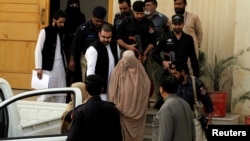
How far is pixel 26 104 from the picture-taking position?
8211 millimetres

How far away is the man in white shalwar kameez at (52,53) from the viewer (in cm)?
991

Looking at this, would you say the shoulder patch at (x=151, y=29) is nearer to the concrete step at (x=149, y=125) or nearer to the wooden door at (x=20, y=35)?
the concrete step at (x=149, y=125)

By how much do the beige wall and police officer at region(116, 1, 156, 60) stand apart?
5.82 feet

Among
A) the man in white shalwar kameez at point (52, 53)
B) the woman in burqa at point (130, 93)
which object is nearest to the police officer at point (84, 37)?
the man in white shalwar kameez at point (52, 53)

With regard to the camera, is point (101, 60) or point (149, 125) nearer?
point (101, 60)

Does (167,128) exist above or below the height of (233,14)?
below

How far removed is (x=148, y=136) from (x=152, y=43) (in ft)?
4.85

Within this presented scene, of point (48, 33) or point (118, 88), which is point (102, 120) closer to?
point (118, 88)

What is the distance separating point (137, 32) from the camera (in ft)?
32.4

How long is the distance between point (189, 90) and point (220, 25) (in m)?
3.70

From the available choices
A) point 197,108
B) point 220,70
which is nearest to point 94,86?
point 197,108

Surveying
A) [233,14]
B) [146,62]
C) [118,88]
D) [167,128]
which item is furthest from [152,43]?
[167,128]

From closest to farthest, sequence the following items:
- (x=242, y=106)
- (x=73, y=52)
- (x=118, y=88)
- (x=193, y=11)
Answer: (x=118, y=88) < (x=73, y=52) < (x=242, y=106) < (x=193, y=11)

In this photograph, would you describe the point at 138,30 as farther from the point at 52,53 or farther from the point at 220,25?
the point at 220,25
